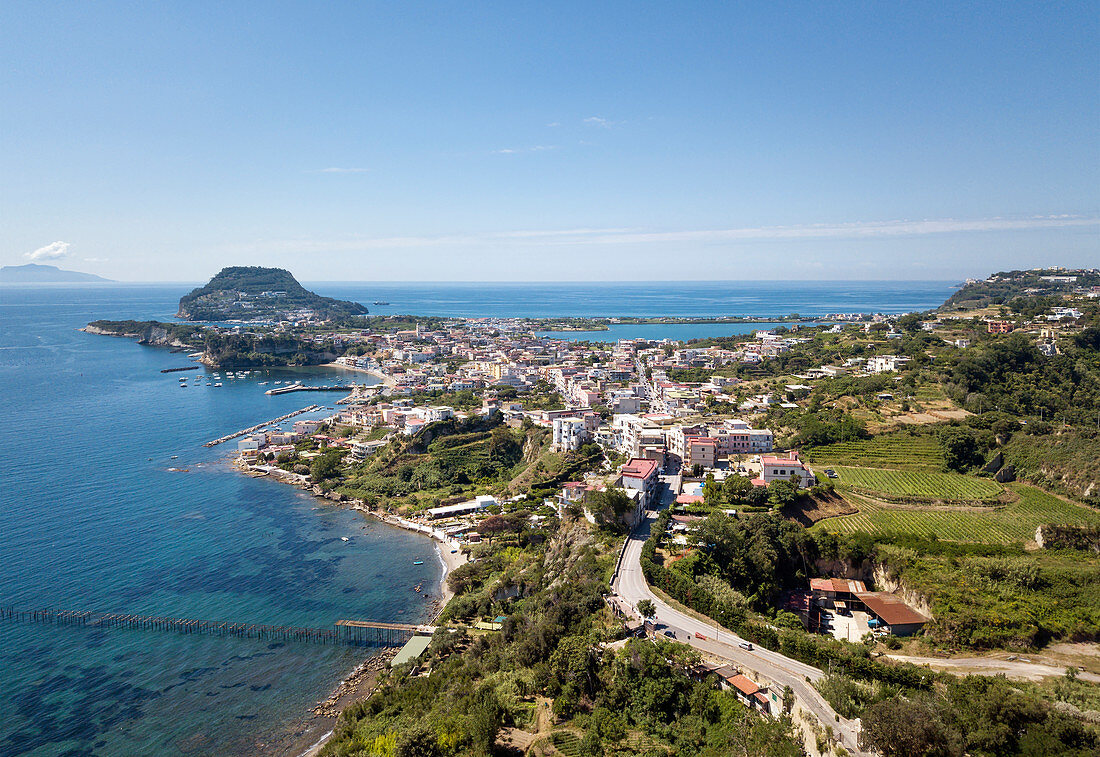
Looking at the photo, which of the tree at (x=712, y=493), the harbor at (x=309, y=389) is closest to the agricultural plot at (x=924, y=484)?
the tree at (x=712, y=493)

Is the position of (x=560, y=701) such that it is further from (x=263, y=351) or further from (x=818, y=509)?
(x=263, y=351)

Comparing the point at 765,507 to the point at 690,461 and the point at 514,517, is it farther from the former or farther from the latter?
the point at 514,517

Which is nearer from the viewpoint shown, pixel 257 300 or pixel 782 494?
pixel 782 494

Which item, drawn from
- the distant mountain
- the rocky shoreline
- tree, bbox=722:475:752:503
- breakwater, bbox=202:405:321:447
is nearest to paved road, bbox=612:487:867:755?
tree, bbox=722:475:752:503

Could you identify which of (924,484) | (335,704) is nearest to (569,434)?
(924,484)

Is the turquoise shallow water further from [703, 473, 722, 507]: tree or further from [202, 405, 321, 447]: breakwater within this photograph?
[703, 473, 722, 507]: tree

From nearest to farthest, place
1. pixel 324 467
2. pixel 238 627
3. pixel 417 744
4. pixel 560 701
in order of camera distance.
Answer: pixel 417 744
pixel 560 701
pixel 238 627
pixel 324 467

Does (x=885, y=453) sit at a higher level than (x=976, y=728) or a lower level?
higher
